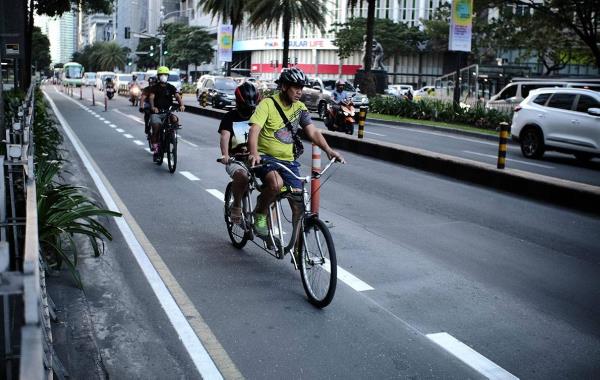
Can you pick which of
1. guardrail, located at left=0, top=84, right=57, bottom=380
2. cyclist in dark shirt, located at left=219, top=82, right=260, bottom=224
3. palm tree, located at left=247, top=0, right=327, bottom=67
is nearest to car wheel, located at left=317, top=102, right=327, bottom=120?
palm tree, located at left=247, top=0, right=327, bottom=67

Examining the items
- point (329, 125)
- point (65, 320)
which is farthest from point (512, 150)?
point (65, 320)

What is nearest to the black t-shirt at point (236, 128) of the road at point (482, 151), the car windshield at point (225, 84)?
the road at point (482, 151)

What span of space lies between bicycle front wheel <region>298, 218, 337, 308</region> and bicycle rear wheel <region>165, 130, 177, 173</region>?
773cm

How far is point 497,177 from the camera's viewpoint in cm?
1265

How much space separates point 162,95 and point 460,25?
19.9 m

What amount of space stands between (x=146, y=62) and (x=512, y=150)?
112 metres

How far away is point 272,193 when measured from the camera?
631cm

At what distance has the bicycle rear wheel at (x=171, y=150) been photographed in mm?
13273

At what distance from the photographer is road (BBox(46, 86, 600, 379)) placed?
4664 mm

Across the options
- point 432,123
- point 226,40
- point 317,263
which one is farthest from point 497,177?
point 226,40

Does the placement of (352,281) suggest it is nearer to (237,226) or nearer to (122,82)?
(237,226)

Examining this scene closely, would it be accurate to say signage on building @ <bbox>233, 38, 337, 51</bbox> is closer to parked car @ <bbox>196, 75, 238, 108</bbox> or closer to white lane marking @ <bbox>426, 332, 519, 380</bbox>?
parked car @ <bbox>196, 75, 238, 108</bbox>

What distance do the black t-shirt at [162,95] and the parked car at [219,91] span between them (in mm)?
22505

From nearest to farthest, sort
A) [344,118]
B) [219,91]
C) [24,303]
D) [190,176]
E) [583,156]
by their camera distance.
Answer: [24,303], [190,176], [583,156], [344,118], [219,91]
